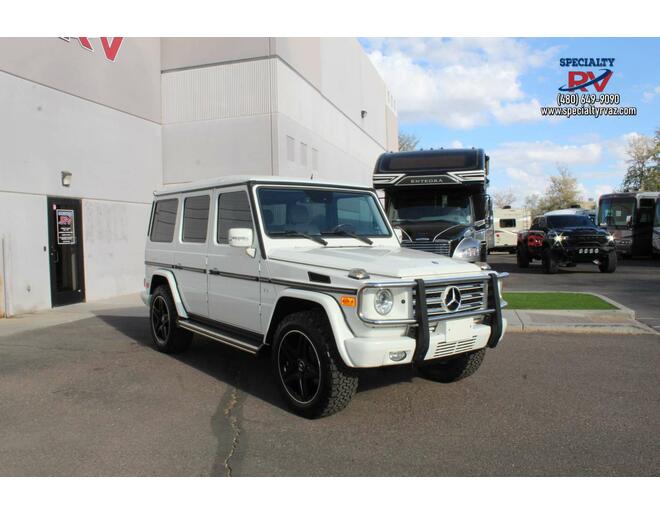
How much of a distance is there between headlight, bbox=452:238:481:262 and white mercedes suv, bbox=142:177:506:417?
3.52 meters

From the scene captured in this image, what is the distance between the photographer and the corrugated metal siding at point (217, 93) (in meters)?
16.0

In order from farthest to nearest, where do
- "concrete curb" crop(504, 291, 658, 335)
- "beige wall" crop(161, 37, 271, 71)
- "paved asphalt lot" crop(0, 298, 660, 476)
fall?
"beige wall" crop(161, 37, 271, 71) → "concrete curb" crop(504, 291, 658, 335) → "paved asphalt lot" crop(0, 298, 660, 476)

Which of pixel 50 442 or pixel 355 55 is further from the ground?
pixel 355 55

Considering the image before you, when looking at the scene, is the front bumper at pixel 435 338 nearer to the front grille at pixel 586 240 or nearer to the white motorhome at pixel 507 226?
the front grille at pixel 586 240

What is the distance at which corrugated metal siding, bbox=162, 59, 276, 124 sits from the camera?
52.4 ft

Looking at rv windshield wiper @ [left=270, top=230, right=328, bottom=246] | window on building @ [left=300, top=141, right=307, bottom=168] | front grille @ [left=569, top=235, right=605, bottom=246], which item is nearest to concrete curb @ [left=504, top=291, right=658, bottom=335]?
rv windshield wiper @ [left=270, top=230, right=328, bottom=246]

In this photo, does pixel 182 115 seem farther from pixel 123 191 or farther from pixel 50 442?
pixel 50 442

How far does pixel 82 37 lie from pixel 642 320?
520 inches

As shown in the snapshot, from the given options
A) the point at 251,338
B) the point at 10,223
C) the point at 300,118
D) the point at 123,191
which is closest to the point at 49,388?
the point at 251,338

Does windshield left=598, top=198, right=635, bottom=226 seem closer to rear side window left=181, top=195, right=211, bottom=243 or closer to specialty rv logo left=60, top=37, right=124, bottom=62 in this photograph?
specialty rv logo left=60, top=37, right=124, bottom=62

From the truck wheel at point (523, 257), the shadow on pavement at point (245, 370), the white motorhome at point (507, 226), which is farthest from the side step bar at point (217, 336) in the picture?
the white motorhome at point (507, 226)

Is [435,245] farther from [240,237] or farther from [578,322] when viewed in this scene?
[240,237]

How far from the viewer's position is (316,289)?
14.5 feet

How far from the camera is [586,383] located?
18.0 feet
